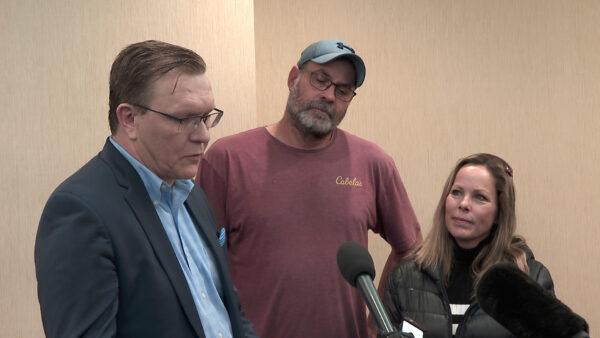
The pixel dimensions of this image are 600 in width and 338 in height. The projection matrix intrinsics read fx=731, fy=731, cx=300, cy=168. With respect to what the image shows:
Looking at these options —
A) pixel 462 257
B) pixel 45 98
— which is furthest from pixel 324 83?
pixel 45 98

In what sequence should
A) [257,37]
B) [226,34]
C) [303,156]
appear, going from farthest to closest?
[257,37] → [226,34] → [303,156]

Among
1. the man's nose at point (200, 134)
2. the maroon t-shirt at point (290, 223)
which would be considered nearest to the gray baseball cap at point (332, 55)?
the maroon t-shirt at point (290, 223)

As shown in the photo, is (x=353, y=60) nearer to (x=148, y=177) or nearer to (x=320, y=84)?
(x=320, y=84)

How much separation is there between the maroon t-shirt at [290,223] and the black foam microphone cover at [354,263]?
1028 millimetres

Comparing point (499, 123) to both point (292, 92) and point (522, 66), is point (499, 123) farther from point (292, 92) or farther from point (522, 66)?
point (292, 92)

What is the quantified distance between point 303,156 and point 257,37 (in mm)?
1050

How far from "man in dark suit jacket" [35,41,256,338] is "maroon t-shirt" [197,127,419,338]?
0.75 metres

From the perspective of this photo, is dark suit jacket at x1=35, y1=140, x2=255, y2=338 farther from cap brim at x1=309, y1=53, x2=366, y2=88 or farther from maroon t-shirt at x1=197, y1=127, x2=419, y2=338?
cap brim at x1=309, y1=53, x2=366, y2=88

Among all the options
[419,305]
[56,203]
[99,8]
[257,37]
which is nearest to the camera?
[56,203]

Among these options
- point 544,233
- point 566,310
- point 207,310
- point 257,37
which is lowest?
point 544,233

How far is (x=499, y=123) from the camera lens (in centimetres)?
361

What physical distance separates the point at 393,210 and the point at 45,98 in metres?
1.31

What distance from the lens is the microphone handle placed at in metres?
1.15

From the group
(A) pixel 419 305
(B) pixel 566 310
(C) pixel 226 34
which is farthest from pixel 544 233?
(B) pixel 566 310
